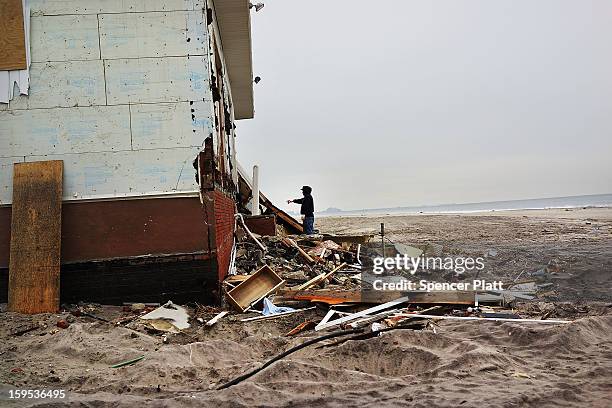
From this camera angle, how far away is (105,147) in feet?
21.9

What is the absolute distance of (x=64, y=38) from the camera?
6719 millimetres

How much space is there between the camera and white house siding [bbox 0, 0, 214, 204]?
6625 mm

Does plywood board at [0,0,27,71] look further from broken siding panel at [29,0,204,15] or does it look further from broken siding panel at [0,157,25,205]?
broken siding panel at [0,157,25,205]

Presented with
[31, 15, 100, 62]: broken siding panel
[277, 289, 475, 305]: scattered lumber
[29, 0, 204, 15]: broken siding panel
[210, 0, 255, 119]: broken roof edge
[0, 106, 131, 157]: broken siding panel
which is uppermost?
[210, 0, 255, 119]: broken roof edge

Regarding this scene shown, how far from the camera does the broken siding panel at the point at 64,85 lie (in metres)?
6.66

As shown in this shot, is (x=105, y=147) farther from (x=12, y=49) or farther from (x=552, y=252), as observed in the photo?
(x=552, y=252)

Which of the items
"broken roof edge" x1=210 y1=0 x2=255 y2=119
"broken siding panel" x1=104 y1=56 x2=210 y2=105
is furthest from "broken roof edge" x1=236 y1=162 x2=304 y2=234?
"broken siding panel" x1=104 y1=56 x2=210 y2=105

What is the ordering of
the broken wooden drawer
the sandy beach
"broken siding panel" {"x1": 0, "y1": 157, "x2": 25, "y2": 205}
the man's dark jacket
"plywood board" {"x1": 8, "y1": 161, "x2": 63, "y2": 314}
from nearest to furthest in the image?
the sandy beach → "plywood board" {"x1": 8, "y1": 161, "x2": 63, "y2": 314} → "broken siding panel" {"x1": 0, "y1": 157, "x2": 25, "y2": 205} → the broken wooden drawer → the man's dark jacket

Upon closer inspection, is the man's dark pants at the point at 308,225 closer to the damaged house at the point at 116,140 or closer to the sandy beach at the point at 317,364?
the damaged house at the point at 116,140

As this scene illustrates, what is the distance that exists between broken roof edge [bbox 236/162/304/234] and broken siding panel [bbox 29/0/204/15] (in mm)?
8664

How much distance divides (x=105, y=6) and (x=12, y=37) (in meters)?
1.39

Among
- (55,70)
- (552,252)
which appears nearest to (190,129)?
(55,70)

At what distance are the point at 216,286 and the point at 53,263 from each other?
2.24 meters

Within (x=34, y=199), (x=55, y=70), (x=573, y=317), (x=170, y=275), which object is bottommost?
(x=573, y=317)
